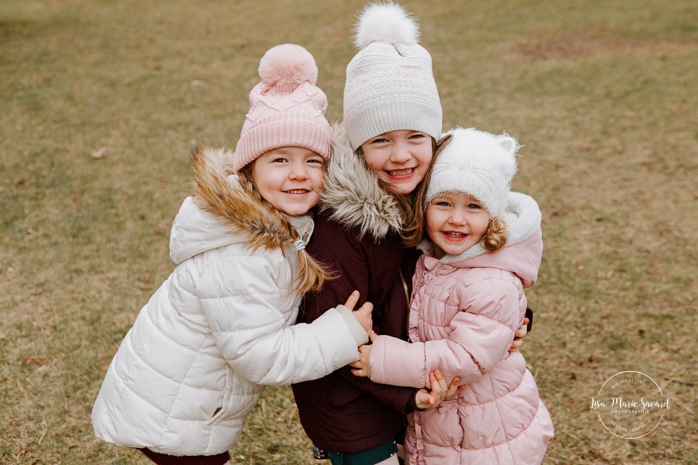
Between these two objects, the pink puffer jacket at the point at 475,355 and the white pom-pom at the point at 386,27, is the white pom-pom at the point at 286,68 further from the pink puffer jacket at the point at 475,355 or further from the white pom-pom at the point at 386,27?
the pink puffer jacket at the point at 475,355

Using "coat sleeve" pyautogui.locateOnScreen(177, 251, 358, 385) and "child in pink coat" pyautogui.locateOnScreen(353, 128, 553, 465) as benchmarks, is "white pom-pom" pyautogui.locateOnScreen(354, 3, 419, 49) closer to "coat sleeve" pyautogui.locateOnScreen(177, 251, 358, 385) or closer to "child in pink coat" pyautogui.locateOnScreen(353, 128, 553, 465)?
"child in pink coat" pyautogui.locateOnScreen(353, 128, 553, 465)

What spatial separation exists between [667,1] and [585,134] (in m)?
6.22

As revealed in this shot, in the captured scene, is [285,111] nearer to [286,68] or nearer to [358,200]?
[286,68]

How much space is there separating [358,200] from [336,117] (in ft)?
12.4

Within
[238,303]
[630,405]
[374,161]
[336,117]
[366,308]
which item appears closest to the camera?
[238,303]

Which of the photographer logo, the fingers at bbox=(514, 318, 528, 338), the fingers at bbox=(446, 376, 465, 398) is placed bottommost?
the photographer logo

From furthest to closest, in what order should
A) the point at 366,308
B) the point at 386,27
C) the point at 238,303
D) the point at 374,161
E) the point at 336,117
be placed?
1. the point at 336,117
2. the point at 386,27
3. the point at 374,161
4. the point at 366,308
5. the point at 238,303

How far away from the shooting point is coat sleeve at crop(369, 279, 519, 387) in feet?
6.82

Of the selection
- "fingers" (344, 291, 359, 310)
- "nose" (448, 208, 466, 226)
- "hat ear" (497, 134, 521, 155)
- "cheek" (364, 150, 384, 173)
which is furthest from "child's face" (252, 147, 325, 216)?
"hat ear" (497, 134, 521, 155)

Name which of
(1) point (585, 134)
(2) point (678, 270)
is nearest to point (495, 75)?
(1) point (585, 134)

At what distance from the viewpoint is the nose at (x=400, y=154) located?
2.20m

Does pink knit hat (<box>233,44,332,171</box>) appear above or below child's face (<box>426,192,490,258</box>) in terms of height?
above

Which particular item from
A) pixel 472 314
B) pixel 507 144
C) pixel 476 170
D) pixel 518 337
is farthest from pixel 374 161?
pixel 518 337

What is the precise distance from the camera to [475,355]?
2070mm
